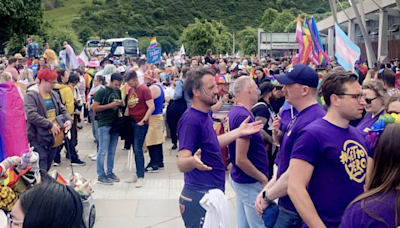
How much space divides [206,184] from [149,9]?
108 m

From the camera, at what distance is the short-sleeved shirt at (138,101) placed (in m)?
8.22

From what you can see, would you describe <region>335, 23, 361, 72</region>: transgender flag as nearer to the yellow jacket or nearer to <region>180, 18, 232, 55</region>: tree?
the yellow jacket

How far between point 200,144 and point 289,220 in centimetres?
100

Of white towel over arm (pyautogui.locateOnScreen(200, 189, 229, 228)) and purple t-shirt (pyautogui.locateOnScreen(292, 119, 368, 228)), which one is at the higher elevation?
purple t-shirt (pyautogui.locateOnScreen(292, 119, 368, 228))

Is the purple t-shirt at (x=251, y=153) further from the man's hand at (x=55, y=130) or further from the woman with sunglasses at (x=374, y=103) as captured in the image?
the man's hand at (x=55, y=130)

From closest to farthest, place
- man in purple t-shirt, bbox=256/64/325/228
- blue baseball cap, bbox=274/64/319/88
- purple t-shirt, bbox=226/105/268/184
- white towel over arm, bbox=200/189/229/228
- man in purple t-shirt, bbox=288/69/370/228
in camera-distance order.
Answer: man in purple t-shirt, bbox=288/69/370/228 → man in purple t-shirt, bbox=256/64/325/228 → blue baseball cap, bbox=274/64/319/88 → white towel over arm, bbox=200/189/229/228 → purple t-shirt, bbox=226/105/268/184

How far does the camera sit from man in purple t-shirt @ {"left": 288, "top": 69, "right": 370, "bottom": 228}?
2932 millimetres

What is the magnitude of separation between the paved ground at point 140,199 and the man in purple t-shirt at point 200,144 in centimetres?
237

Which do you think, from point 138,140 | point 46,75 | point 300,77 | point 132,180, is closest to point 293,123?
point 300,77

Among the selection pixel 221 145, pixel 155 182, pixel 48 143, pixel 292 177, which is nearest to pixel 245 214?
pixel 221 145

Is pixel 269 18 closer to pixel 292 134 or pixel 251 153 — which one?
pixel 251 153

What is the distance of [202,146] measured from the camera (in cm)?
409

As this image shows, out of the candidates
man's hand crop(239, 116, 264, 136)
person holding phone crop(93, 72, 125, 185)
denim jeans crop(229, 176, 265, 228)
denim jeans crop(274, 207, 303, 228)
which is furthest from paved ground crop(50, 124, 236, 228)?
denim jeans crop(274, 207, 303, 228)

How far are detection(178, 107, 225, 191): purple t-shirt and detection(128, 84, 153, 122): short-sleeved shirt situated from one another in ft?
13.6
